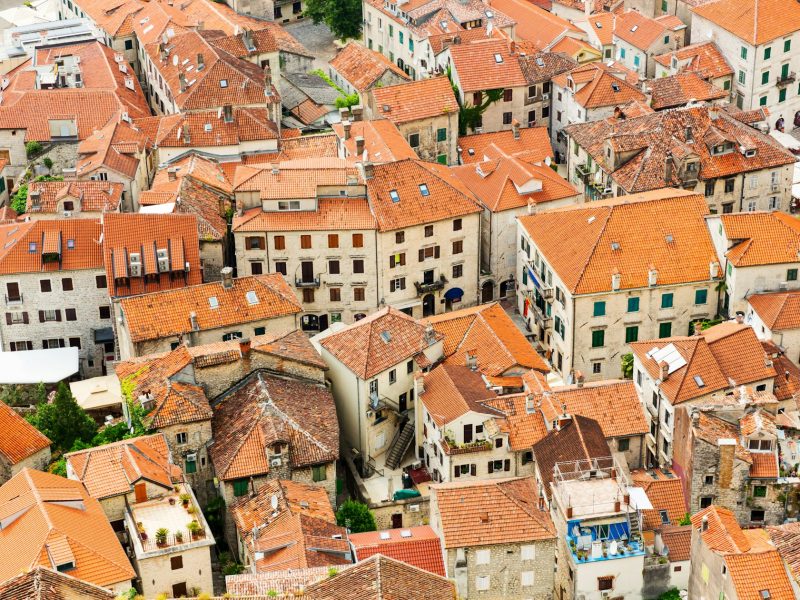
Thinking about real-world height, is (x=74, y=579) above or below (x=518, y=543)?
above

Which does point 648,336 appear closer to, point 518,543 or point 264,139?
point 518,543

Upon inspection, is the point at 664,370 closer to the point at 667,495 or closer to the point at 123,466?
the point at 667,495

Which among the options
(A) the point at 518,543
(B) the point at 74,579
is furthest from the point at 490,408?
(B) the point at 74,579

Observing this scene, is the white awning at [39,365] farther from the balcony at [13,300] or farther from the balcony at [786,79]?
the balcony at [786,79]

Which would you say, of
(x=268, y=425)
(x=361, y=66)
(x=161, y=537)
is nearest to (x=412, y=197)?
(x=268, y=425)

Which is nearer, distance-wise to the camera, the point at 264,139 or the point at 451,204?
the point at 451,204

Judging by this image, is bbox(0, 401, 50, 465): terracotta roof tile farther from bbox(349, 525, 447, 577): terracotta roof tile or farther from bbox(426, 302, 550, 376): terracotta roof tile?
bbox(426, 302, 550, 376): terracotta roof tile
